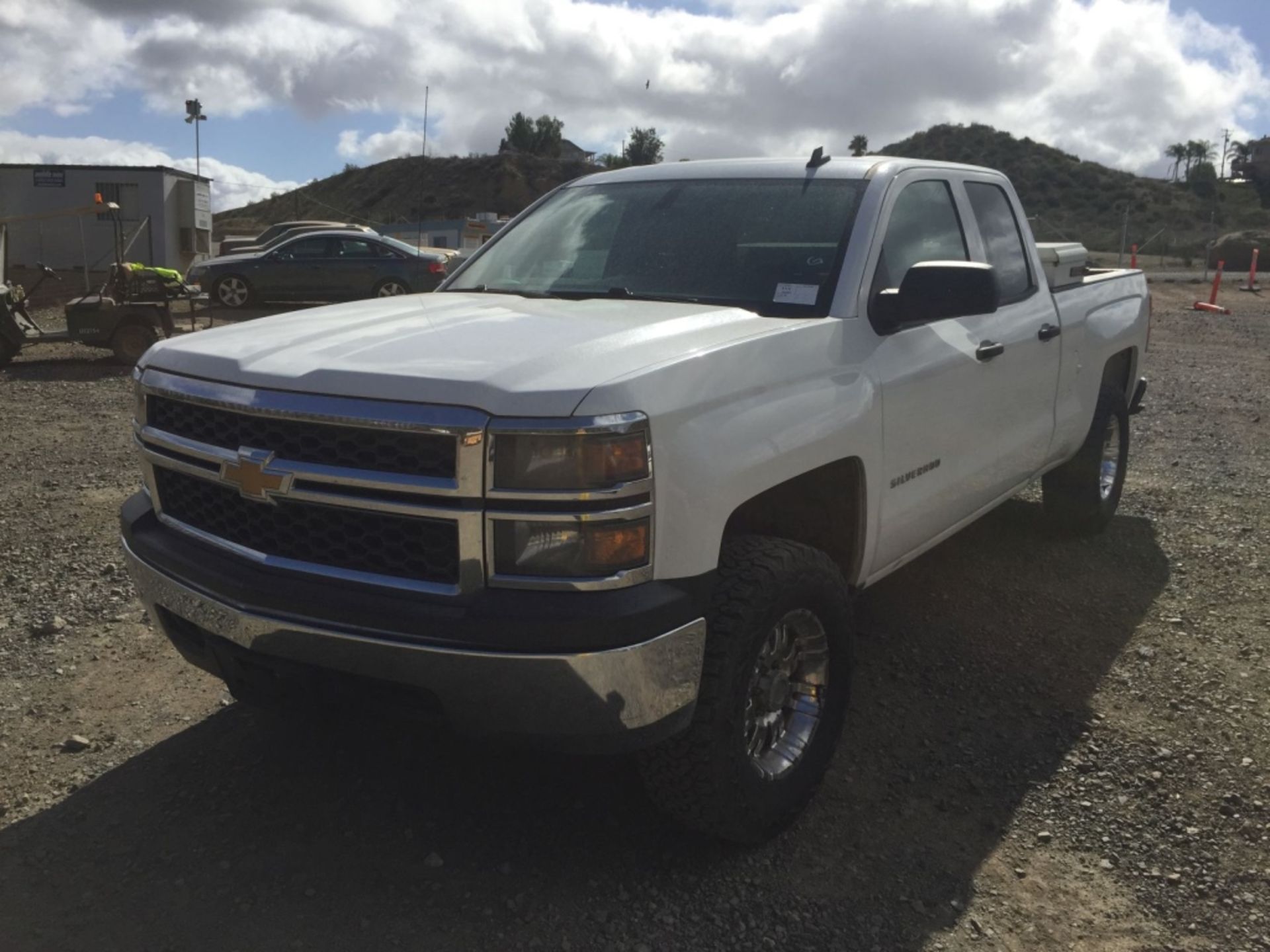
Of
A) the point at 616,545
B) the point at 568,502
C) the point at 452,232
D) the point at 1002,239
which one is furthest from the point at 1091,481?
the point at 452,232

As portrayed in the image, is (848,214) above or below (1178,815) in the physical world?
above

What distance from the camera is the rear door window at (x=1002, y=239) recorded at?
454cm

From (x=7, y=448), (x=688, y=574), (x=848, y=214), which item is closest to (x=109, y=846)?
(x=688, y=574)

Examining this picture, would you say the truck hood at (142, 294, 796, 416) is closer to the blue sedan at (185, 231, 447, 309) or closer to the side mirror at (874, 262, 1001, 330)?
the side mirror at (874, 262, 1001, 330)

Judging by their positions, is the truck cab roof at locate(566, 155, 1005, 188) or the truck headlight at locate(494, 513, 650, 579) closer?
the truck headlight at locate(494, 513, 650, 579)

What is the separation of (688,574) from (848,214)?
5.29 feet

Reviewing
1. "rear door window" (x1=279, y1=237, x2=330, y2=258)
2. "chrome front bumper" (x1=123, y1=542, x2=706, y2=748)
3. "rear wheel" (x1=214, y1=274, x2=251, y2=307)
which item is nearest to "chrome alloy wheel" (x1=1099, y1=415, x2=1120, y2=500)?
"chrome front bumper" (x1=123, y1=542, x2=706, y2=748)

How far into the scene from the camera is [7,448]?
8.02 m

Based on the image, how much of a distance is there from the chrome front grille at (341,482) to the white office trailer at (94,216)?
27.1 m

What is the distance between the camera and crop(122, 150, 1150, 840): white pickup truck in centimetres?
248

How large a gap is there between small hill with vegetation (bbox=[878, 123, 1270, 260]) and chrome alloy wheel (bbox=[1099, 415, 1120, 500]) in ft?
152

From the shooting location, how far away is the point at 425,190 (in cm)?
9000

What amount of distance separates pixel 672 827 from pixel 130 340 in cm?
1120

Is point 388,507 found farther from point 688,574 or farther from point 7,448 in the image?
point 7,448
